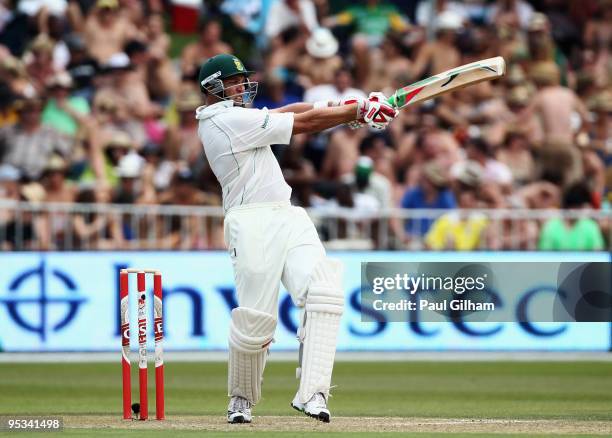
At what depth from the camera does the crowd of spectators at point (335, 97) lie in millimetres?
15883

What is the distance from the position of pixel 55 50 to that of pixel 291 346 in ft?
16.7

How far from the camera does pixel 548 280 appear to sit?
49.6 ft

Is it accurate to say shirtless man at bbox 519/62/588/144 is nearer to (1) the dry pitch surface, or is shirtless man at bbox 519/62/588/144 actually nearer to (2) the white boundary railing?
(2) the white boundary railing

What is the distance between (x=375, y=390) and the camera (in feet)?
40.2

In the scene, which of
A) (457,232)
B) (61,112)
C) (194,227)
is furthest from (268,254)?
(61,112)

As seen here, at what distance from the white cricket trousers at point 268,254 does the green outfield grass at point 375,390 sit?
2.86 ft

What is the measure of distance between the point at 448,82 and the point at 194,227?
22.9ft

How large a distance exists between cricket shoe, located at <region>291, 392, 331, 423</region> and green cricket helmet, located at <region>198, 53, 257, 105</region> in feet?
6.19

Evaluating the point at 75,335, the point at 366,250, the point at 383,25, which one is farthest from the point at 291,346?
the point at 383,25

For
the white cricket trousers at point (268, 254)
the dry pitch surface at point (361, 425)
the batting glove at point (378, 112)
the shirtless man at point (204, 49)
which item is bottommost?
the dry pitch surface at point (361, 425)

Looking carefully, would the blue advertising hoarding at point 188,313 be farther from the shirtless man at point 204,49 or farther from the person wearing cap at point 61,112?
the shirtless man at point 204,49

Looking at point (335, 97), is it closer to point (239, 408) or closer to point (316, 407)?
point (239, 408)
